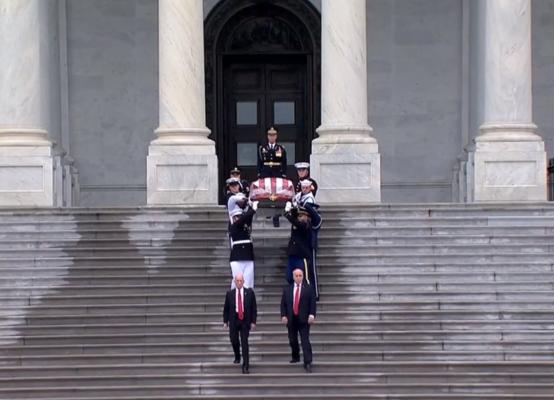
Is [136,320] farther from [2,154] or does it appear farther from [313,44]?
[313,44]

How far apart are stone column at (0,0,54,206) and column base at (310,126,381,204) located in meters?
6.50

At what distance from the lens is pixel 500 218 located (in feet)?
121

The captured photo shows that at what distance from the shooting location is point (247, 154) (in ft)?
161

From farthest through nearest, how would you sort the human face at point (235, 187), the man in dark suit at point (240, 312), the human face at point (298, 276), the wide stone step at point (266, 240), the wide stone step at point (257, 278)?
the wide stone step at point (266, 240) < the wide stone step at point (257, 278) < the human face at point (235, 187) < the human face at point (298, 276) < the man in dark suit at point (240, 312)

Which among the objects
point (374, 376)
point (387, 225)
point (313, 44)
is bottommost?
point (374, 376)

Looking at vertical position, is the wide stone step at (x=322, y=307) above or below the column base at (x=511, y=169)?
below

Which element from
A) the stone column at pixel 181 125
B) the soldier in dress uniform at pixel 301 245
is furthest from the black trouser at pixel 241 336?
the stone column at pixel 181 125

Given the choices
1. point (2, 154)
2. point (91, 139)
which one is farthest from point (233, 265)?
point (91, 139)

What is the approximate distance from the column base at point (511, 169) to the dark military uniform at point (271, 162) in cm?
539

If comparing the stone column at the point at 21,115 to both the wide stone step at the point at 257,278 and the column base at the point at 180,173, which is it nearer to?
the column base at the point at 180,173

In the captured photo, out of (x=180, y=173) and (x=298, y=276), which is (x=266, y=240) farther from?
(x=298, y=276)

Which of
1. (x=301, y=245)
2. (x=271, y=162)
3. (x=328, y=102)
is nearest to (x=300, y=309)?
(x=301, y=245)

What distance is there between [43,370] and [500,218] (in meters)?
11.3

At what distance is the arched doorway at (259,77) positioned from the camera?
4856 centimetres
